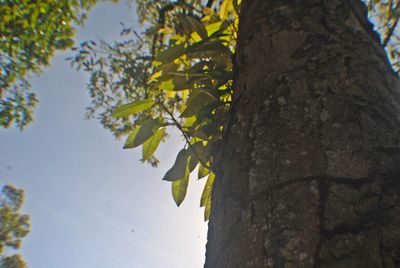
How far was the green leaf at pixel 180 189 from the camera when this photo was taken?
0.87m

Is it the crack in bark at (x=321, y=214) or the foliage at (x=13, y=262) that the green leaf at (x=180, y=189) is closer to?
the crack in bark at (x=321, y=214)

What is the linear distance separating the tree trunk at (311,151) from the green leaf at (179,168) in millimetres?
288

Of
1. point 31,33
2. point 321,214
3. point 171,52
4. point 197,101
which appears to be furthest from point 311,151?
point 31,33

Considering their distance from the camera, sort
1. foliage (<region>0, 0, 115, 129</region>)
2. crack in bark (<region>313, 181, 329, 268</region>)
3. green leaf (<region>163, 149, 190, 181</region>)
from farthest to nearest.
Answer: foliage (<region>0, 0, 115, 129</region>) < green leaf (<region>163, 149, 190, 181</region>) < crack in bark (<region>313, 181, 329, 268</region>)

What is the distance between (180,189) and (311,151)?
0.53 metres

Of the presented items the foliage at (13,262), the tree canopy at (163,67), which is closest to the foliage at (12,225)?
the foliage at (13,262)

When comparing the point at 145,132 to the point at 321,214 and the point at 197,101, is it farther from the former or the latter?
the point at 321,214

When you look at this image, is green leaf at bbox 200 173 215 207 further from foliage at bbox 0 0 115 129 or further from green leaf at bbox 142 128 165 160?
foliage at bbox 0 0 115 129

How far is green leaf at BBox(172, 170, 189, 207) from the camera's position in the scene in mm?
869

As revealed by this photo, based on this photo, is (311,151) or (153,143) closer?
(311,151)

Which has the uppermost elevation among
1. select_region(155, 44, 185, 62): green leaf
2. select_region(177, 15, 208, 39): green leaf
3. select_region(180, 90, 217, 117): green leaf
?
select_region(177, 15, 208, 39): green leaf

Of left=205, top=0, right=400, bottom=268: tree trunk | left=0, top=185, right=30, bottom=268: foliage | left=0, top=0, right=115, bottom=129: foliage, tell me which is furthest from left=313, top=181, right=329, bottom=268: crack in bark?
left=0, top=185, right=30, bottom=268: foliage

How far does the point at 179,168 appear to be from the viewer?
81 cm

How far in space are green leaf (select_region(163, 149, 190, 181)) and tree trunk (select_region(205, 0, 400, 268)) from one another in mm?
288
